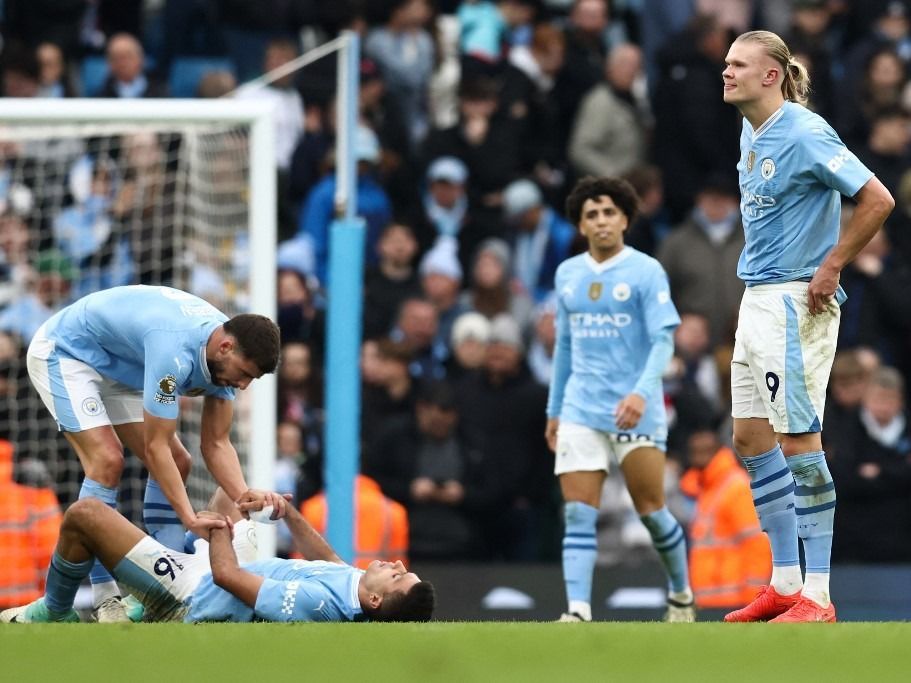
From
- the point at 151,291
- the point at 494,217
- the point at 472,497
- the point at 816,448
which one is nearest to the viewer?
the point at 816,448

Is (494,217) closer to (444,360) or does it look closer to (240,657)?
(444,360)

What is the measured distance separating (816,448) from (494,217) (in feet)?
23.3

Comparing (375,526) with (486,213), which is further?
(486,213)

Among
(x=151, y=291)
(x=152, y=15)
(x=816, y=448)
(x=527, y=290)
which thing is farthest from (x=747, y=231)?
(x=152, y=15)

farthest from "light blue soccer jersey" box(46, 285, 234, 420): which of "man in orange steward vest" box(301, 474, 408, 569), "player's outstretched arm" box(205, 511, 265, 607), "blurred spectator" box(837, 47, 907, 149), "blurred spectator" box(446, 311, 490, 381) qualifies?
"blurred spectator" box(837, 47, 907, 149)

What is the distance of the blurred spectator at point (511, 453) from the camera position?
12109 millimetres

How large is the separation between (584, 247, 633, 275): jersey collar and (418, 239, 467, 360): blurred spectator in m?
4.25

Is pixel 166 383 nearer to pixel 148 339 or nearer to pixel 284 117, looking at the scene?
pixel 148 339

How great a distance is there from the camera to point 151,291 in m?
7.54

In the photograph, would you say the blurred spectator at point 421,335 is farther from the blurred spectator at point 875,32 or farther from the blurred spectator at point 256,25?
the blurred spectator at point 875,32

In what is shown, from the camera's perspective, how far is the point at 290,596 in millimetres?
6820

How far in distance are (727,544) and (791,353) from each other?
15.3 feet

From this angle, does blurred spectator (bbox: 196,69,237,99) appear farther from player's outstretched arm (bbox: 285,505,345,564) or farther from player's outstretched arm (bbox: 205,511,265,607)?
player's outstretched arm (bbox: 205,511,265,607)

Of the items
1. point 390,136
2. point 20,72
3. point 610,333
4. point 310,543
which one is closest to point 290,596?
point 310,543
